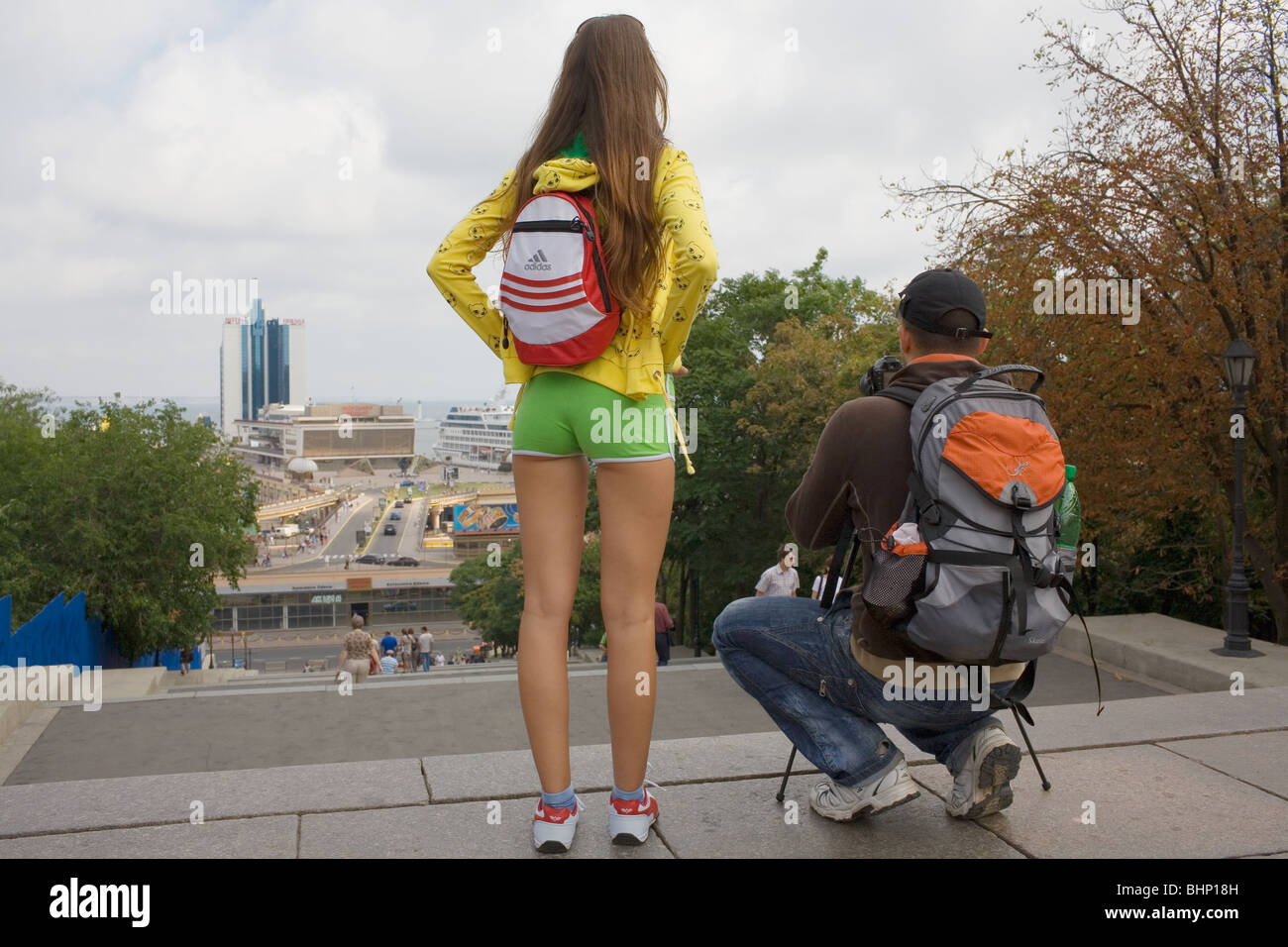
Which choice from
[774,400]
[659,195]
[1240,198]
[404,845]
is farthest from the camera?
[774,400]

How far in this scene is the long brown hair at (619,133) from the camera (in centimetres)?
279

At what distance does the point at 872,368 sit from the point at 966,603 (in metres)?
0.79

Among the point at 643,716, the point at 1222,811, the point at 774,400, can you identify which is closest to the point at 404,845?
the point at 643,716

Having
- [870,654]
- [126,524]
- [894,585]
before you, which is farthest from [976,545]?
[126,524]

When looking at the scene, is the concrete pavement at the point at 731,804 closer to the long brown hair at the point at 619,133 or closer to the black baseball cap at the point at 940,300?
the black baseball cap at the point at 940,300

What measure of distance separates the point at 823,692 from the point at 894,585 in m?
0.62

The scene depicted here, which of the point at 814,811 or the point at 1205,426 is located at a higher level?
the point at 1205,426

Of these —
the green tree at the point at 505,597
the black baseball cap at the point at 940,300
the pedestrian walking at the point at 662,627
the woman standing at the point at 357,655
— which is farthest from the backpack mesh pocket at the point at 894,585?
the green tree at the point at 505,597

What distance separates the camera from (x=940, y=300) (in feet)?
9.68

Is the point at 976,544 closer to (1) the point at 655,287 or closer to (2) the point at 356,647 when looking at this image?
(1) the point at 655,287

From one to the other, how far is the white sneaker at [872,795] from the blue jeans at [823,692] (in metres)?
0.02

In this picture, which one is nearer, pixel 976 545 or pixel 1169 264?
pixel 976 545
